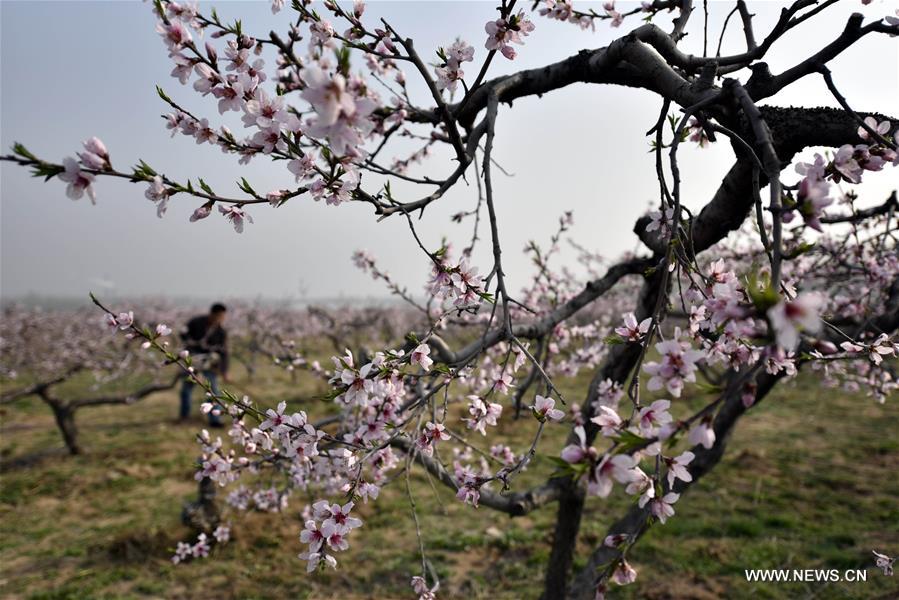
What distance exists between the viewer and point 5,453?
8250 mm

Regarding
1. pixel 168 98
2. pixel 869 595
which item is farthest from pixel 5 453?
pixel 869 595

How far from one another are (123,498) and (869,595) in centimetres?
860

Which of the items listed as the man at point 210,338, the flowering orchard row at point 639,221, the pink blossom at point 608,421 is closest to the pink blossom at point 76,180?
the flowering orchard row at point 639,221

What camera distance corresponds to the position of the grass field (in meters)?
4.41

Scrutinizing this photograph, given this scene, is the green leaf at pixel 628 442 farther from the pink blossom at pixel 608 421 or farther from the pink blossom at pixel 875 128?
the pink blossom at pixel 875 128

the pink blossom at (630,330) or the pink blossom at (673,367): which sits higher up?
the pink blossom at (630,330)

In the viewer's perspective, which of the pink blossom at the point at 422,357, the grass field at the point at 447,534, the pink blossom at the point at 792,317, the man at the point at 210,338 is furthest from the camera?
the man at the point at 210,338

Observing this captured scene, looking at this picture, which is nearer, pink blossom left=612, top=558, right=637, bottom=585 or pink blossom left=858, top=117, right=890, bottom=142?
pink blossom left=612, top=558, right=637, bottom=585

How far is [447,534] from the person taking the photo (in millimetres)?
5449

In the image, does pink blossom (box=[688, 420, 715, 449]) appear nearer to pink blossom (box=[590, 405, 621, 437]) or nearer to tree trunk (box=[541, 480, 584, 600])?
pink blossom (box=[590, 405, 621, 437])

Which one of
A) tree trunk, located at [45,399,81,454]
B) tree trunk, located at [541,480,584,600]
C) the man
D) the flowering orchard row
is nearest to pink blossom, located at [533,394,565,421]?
the flowering orchard row

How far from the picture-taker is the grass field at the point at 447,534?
441 cm

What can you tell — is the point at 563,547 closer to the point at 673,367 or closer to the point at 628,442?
the point at 673,367

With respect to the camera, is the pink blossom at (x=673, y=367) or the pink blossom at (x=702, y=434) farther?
the pink blossom at (x=673, y=367)
